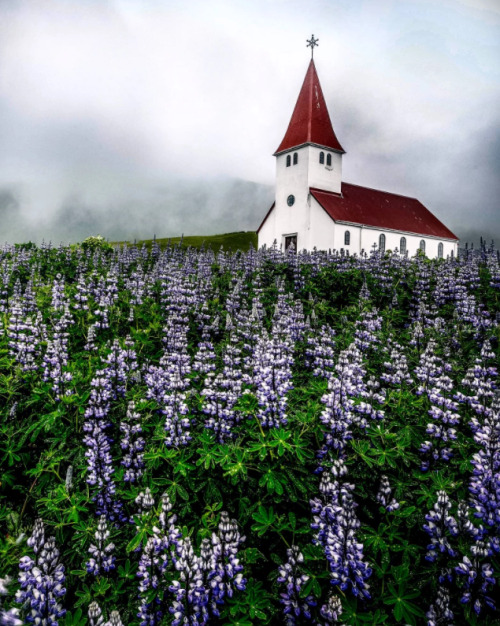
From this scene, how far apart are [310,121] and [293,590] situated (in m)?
38.0

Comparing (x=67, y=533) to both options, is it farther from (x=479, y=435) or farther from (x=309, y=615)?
(x=479, y=435)

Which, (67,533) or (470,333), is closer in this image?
(67,533)

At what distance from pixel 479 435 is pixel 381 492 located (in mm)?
800

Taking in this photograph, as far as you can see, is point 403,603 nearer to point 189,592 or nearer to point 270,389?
point 189,592

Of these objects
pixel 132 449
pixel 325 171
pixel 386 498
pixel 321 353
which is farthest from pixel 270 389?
pixel 325 171

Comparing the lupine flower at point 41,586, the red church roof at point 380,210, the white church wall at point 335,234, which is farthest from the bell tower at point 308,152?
the lupine flower at point 41,586

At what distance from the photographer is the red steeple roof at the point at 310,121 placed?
35469mm

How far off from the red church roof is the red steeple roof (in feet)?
14.8

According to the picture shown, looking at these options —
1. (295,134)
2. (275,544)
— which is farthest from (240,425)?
(295,134)

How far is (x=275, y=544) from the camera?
305 centimetres

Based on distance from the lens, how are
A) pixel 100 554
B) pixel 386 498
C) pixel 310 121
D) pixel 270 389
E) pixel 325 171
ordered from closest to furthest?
pixel 100 554
pixel 386 498
pixel 270 389
pixel 310 121
pixel 325 171

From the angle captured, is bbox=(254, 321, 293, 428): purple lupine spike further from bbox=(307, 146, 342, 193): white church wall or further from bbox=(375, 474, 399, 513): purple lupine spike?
bbox=(307, 146, 342, 193): white church wall

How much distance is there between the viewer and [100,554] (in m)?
2.85

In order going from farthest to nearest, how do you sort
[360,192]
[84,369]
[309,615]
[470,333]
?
[360,192] → [470,333] → [84,369] → [309,615]
